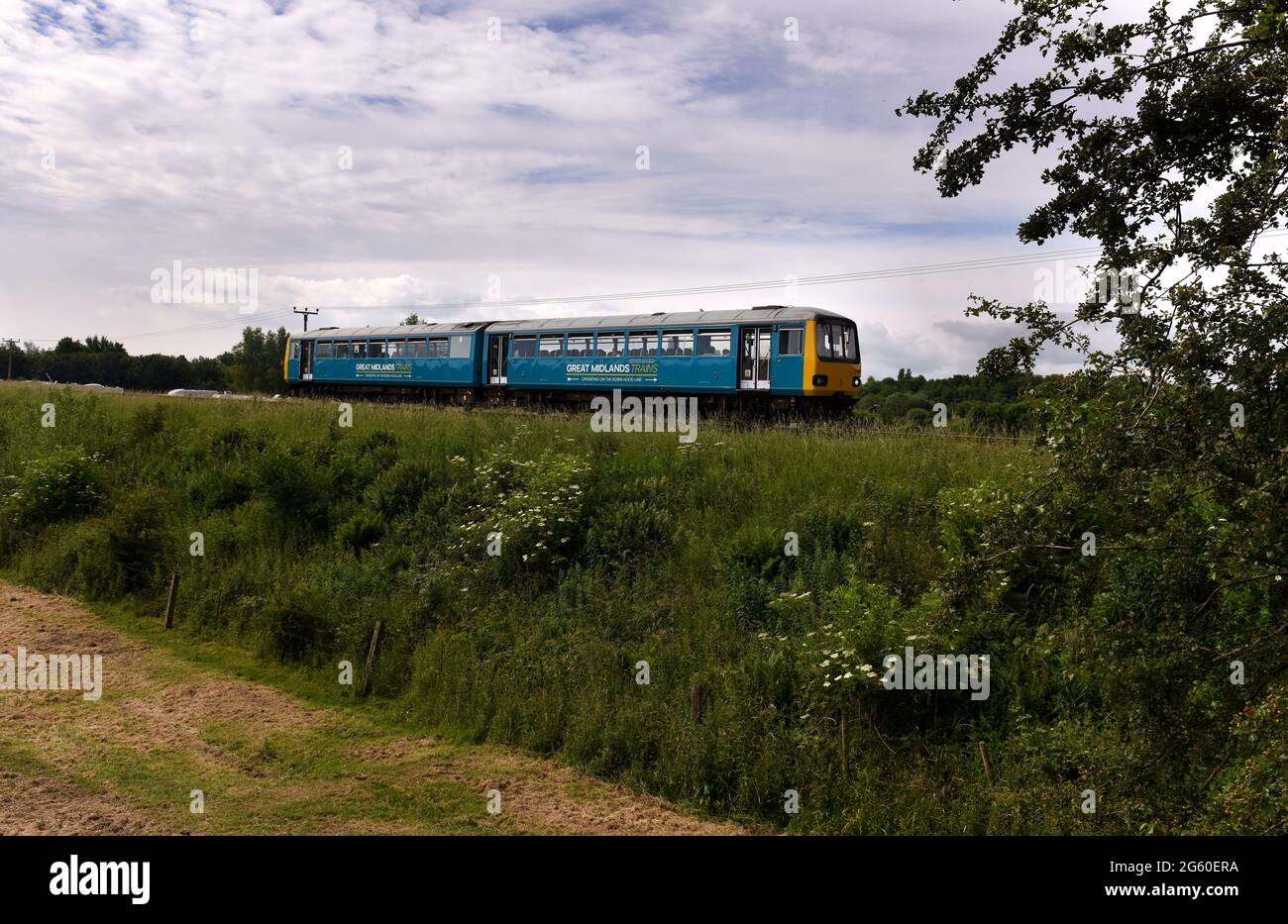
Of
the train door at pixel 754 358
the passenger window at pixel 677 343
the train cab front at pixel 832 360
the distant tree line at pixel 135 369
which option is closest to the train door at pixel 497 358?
the passenger window at pixel 677 343

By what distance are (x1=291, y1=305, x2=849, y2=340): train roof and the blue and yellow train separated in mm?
32

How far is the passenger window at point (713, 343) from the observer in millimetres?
21359

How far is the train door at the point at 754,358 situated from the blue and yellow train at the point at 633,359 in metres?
0.02

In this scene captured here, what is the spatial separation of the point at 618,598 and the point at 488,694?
217 centimetres

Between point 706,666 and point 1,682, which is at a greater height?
point 706,666

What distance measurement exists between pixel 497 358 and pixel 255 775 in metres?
18.4

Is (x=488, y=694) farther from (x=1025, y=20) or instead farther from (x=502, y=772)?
(x=1025, y=20)

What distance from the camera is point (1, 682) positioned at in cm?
1262

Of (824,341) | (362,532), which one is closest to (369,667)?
(362,532)

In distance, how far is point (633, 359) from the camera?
2294 cm

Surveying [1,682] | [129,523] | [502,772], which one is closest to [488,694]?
[502,772]

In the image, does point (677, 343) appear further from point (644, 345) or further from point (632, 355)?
point (632, 355)

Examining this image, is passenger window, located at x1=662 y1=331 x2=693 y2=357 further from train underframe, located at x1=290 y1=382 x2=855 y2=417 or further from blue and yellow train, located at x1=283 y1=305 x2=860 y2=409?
train underframe, located at x1=290 y1=382 x2=855 y2=417

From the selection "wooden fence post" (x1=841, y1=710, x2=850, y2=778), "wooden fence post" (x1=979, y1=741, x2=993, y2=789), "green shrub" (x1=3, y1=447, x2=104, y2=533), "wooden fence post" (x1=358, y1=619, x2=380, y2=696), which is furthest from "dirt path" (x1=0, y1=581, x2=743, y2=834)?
"green shrub" (x1=3, y1=447, x2=104, y2=533)
